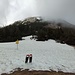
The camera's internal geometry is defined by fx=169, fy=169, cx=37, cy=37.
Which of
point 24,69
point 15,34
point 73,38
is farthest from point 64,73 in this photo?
point 15,34

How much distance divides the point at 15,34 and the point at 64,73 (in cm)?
6317

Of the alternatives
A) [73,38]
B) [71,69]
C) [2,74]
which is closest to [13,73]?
[2,74]

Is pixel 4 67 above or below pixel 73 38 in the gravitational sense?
below

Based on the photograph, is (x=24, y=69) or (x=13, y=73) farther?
(x=24, y=69)

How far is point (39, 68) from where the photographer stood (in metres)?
18.7

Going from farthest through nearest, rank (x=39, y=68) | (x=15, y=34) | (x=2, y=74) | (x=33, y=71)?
1. (x=15, y=34)
2. (x=39, y=68)
3. (x=33, y=71)
4. (x=2, y=74)

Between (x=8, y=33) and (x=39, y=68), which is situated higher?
(x=8, y=33)

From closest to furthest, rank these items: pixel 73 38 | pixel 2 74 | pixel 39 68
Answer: pixel 2 74, pixel 39 68, pixel 73 38

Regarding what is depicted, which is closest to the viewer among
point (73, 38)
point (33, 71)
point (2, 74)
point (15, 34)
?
point (2, 74)

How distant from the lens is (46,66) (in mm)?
19719

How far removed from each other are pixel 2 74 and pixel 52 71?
5326 mm

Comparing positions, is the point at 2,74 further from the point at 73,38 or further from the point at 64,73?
the point at 73,38

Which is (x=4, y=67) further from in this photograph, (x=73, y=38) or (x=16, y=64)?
(x=73, y=38)

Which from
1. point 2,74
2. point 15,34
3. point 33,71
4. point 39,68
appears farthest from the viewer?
point 15,34
